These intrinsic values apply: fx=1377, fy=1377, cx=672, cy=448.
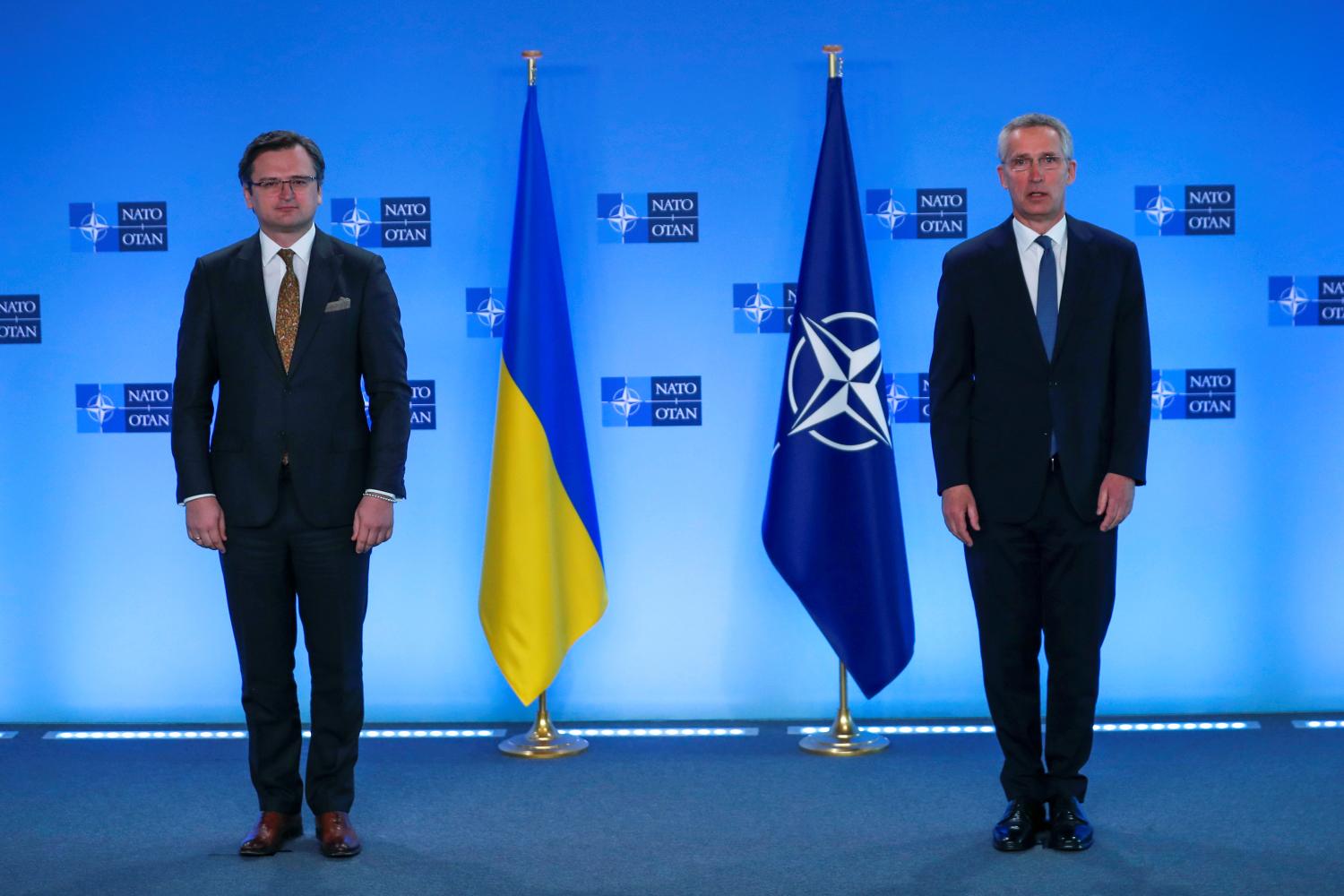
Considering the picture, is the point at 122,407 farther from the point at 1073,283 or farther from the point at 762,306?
the point at 1073,283

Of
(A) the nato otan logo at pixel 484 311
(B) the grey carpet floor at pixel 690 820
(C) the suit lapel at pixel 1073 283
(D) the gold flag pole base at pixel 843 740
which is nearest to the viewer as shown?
(B) the grey carpet floor at pixel 690 820

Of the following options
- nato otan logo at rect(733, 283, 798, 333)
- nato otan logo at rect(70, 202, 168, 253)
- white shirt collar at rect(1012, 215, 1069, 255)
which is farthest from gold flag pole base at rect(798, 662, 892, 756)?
nato otan logo at rect(70, 202, 168, 253)

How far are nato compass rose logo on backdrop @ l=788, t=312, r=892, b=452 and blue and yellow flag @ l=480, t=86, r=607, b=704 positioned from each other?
78cm

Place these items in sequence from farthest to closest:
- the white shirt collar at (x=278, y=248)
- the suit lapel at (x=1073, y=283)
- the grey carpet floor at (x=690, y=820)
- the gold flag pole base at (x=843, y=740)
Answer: the gold flag pole base at (x=843, y=740) < the white shirt collar at (x=278, y=248) < the suit lapel at (x=1073, y=283) < the grey carpet floor at (x=690, y=820)

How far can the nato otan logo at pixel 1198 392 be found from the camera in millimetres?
4852

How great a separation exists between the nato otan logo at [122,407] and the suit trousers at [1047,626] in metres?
3.03

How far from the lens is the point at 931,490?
16.1 feet

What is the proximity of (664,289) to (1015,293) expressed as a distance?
1.80 meters

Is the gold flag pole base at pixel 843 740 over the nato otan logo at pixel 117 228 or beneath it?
beneath

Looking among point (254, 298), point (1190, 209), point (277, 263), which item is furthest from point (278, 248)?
point (1190, 209)

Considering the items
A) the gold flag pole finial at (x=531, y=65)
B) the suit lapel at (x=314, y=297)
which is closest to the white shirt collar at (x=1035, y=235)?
the suit lapel at (x=314, y=297)

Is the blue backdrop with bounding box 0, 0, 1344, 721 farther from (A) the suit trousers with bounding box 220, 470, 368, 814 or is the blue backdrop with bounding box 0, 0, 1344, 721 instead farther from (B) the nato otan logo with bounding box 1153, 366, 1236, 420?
A: (A) the suit trousers with bounding box 220, 470, 368, 814

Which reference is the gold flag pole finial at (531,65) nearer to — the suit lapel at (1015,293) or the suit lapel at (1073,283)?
the suit lapel at (1015,293)

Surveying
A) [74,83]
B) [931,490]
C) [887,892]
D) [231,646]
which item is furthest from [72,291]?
[887,892]
